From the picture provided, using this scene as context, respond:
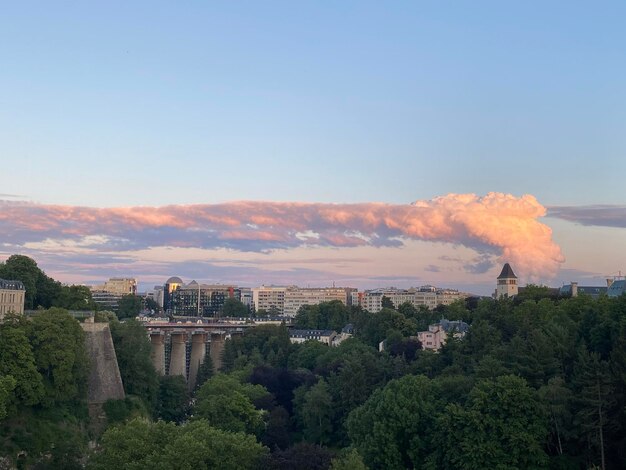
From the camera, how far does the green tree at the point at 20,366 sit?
4897 centimetres

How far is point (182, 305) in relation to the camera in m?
193

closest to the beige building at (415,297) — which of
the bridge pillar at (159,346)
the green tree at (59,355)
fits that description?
the bridge pillar at (159,346)

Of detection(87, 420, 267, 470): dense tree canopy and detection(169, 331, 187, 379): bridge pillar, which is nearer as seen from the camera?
detection(87, 420, 267, 470): dense tree canopy

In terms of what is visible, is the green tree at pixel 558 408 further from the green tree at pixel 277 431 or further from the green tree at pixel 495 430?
the green tree at pixel 277 431

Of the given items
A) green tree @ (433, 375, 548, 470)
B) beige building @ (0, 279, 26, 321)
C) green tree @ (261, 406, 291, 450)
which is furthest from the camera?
beige building @ (0, 279, 26, 321)

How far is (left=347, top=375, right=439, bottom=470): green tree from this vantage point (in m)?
42.0

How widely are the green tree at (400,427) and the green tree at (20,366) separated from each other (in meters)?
19.5

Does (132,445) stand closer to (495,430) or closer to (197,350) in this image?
(495,430)

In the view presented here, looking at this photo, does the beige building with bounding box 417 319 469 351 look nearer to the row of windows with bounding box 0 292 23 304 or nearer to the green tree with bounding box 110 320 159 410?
the green tree with bounding box 110 320 159 410

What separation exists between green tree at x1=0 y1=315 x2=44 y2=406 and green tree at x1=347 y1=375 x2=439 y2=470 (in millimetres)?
19548

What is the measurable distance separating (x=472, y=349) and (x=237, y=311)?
3938 inches

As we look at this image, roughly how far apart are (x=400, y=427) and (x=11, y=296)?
32572mm

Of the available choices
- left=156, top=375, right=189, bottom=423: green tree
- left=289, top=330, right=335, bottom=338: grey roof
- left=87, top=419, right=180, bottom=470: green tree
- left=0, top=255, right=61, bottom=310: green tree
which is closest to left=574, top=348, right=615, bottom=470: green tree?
left=87, top=419, right=180, bottom=470: green tree

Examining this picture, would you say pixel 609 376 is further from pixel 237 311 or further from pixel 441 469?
pixel 237 311
